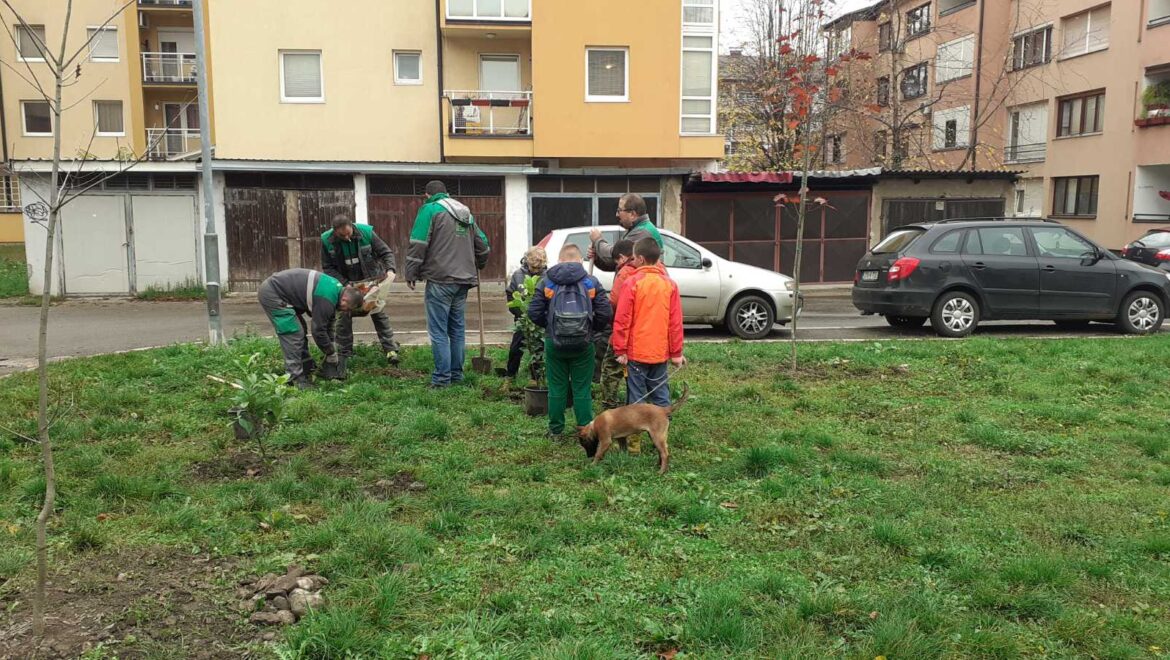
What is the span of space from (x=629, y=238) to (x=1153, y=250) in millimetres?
18526

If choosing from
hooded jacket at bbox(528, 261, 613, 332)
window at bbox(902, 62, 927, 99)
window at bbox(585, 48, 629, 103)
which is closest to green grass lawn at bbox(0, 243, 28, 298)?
window at bbox(585, 48, 629, 103)

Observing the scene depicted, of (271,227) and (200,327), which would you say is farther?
(271,227)

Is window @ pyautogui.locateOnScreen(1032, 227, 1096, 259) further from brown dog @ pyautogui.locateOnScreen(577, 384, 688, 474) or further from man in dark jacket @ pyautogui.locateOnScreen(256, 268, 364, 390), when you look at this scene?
man in dark jacket @ pyautogui.locateOnScreen(256, 268, 364, 390)

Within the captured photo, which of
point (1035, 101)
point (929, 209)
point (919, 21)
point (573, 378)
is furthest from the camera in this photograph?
point (919, 21)

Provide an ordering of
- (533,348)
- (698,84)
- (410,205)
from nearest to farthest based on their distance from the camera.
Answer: (533,348) < (410,205) < (698,84)

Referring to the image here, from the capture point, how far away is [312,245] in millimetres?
21453

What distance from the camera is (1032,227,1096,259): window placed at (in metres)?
12.8

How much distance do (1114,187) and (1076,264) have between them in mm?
21142

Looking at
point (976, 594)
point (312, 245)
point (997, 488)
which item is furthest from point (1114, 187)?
point (976, 594)

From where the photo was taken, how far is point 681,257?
12594mm

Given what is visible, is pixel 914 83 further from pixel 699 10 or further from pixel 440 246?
pixel 440 246

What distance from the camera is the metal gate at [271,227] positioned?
21.1 m

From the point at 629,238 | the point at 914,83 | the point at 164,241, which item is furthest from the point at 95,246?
the point at 914,83

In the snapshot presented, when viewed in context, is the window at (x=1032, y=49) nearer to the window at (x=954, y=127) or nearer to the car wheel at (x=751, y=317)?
the window at (x=954, y=127)
